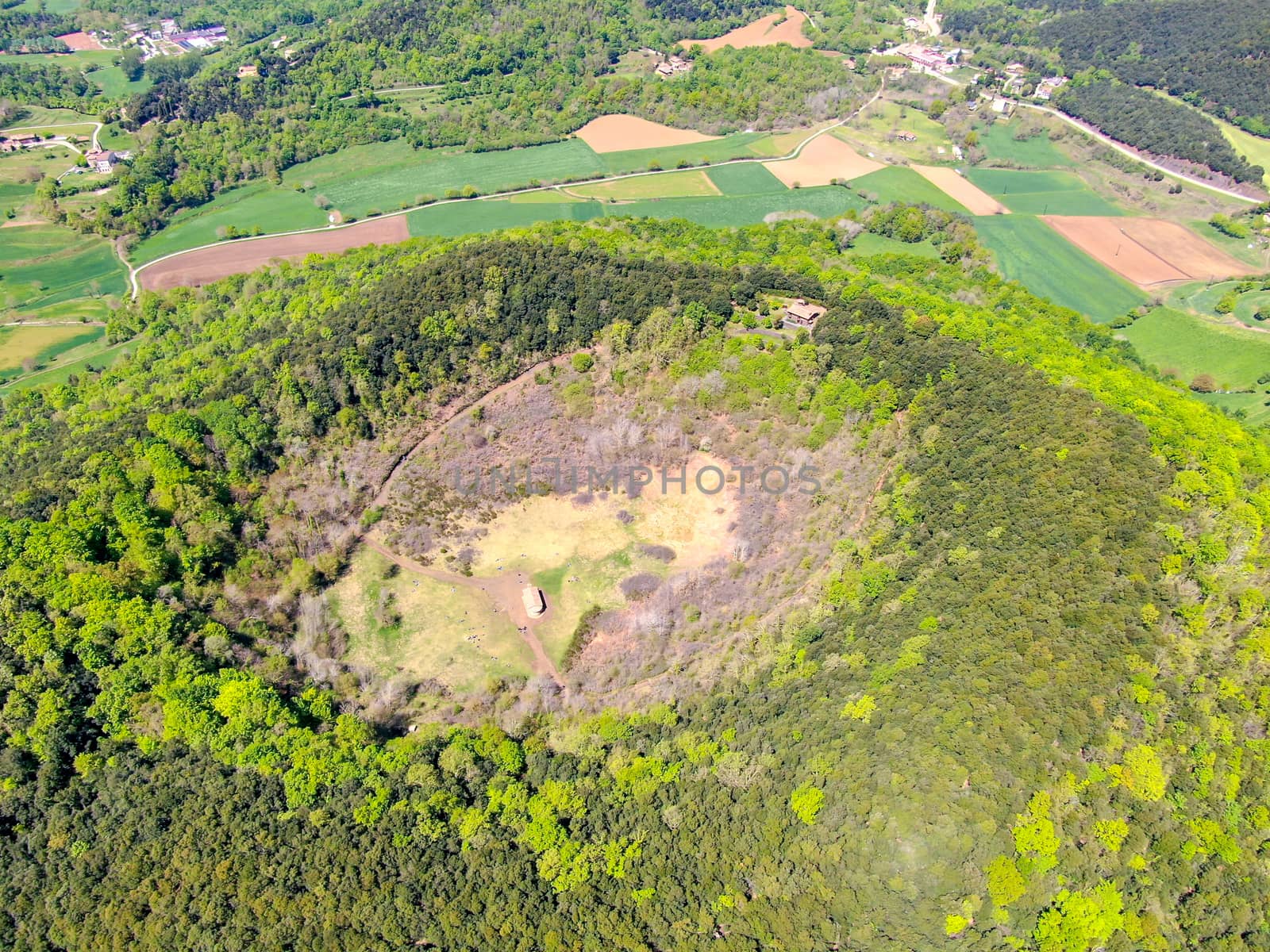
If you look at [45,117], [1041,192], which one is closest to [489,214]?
[1041,192]

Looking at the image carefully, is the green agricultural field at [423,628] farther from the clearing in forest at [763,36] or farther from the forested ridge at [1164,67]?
the forested ridge at [1164,67]

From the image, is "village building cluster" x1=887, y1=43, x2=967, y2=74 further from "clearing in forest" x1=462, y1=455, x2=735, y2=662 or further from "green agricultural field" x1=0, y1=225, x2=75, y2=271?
"green agricultural field" x1=0, y1=225, x2=75, y2=271

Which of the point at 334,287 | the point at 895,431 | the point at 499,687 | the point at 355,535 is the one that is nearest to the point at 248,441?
the point at 355,535

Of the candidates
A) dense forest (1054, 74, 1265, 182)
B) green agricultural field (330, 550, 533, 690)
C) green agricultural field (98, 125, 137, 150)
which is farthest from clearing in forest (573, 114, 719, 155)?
green agricultural field (330, 550, 533, 690)

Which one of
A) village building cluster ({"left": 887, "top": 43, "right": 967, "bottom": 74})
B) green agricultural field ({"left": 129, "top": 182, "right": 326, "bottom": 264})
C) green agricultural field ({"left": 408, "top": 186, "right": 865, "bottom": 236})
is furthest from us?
village building cluster ({"left": 887, "top": 43, "right": 967, "bottom": 74})

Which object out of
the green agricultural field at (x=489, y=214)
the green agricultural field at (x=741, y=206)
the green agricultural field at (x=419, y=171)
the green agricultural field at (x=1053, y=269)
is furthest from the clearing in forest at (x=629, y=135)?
the green agricultural field at (x=1053, y=269)

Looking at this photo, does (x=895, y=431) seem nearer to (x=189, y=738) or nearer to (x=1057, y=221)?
(x=189, y=738)

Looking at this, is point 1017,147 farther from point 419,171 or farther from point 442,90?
point 442,90
